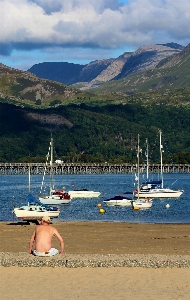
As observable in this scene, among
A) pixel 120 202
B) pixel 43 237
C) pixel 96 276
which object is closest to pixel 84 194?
pixel 120 202

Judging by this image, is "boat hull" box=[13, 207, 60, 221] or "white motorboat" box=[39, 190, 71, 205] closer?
"boat hull" box=[13, 207, 60, 221]

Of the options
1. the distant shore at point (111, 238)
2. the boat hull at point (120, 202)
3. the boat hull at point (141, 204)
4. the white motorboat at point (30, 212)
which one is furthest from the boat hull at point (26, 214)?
the boat hull at point (120, 202)

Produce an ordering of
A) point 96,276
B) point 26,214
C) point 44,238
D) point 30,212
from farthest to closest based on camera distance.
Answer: point 30,212
point 26,214
point 44,238
point 96,276

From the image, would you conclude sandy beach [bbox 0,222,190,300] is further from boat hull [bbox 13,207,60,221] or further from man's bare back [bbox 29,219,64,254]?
boat hull [bbox 13,207,60,221]

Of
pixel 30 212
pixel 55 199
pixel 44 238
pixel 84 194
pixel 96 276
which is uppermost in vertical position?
pixel 44 238

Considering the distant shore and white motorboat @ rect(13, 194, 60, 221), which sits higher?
white motorboat @ rect(13, 194, 60, 221)

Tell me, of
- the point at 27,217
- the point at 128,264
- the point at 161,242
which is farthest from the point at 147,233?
the point at 128,264

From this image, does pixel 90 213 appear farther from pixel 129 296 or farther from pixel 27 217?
pixel 129 296

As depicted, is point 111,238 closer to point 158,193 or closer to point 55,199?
point 55,199

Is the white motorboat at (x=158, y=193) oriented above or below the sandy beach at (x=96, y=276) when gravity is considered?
below

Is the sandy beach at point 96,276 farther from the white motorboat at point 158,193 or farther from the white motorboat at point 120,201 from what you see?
the white motorboat at point 158,193

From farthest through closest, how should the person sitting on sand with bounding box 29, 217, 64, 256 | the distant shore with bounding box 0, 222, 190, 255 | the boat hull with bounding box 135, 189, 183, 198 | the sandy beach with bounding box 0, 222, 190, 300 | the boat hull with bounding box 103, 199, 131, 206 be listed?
the boat hull with bounding box 135, 189, 183, 198, the boat hull with bounding box 103, 199, 131, 206, the distant shore with bounding box 0, 222, 190, 255, the person sitting on sand with bounding box 29, 217, 64, 256, the sandy beach with bounding box 0, 222, 190, 300

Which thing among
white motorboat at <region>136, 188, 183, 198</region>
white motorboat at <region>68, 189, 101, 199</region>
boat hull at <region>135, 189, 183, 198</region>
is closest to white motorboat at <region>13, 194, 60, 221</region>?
boat hull at <region>135, 189, 183, 198</region>

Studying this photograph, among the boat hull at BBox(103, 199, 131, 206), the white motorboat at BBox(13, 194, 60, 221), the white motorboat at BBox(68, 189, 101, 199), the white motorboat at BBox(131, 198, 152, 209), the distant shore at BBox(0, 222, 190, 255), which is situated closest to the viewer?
the distant shore at BBox(0, 222, 190, 255)
